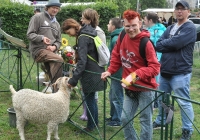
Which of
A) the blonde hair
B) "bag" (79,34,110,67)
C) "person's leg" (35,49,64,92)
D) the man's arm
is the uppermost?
the blonde hair

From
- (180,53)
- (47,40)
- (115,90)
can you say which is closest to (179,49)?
(180,53)

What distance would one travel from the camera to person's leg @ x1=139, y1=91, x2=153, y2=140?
10.9 ft

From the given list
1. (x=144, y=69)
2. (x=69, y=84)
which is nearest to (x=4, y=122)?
(x=69, y=84)

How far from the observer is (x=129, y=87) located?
11.0 feet

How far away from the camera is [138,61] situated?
3.29 m

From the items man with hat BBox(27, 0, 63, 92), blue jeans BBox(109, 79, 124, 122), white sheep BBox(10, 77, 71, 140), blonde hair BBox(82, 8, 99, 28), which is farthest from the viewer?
man with hat BBox(27, 0, 63, 92)

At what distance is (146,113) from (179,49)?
41.8 inches

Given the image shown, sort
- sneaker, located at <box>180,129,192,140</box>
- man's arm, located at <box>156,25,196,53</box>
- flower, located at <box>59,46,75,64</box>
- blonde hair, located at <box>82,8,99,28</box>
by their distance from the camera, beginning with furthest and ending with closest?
1. flower, located at <box>59,46,75,64</box>
2. blonde hair, located at <box>82,8,99,28</box>
3. sneaker, located at <box>180,129,192,140</box>
4. man's arm, located at <box>156,25,196,53</box>

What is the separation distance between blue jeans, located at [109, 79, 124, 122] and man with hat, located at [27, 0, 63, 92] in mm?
932

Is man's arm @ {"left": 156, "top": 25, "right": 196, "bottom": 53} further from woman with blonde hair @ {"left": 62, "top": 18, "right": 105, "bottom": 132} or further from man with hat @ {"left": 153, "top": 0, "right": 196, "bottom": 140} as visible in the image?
woman with blonde hair @ {"left": 62, "top": 18, "right": 105, "bottom": 132}

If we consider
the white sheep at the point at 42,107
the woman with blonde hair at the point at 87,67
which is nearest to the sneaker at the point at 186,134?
the woman with blonde hair at the point at 87,67

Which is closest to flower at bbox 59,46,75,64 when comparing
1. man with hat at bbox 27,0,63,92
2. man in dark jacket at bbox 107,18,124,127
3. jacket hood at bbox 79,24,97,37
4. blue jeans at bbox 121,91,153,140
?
man with hat at bbox 27,0,63,92

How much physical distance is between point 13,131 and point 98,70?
1667 mm

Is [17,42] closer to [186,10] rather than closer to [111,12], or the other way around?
[186,10]
